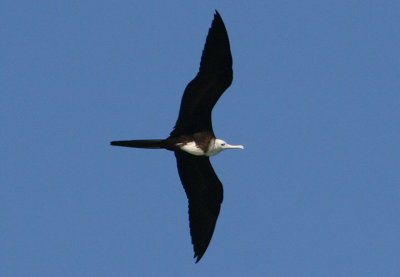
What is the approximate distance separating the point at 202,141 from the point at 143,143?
101 centimetres

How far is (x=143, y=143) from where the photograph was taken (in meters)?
13.6

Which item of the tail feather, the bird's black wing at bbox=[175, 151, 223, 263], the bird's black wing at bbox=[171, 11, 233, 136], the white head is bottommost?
the bird's black wing at bbox=[175, 151, 223, 263]

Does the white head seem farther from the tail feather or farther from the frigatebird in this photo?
the tail feather

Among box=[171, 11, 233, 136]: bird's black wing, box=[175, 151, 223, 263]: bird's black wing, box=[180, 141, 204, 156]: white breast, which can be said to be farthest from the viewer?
box=[175, 151, 223, 263]: bird's black wing

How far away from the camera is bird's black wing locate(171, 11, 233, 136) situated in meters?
13.5

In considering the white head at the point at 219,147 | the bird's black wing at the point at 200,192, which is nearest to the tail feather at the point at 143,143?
the bird's black wing at the point at 200,192

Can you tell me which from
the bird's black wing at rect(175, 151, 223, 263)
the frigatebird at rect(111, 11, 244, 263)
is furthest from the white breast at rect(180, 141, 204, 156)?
the bird's black wing at rect(175, 151, 223, 263)

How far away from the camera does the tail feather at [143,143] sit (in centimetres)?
1348

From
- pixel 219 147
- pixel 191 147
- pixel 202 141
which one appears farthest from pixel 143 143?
pixel 219 147

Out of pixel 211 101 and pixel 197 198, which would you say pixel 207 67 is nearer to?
pixel 211 101

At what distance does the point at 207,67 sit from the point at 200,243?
295cm

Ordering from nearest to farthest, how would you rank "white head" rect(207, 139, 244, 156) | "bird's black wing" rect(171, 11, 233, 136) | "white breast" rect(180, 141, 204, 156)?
1. "bird's black wing" rect(171, 11, 233, 136)
2. "white breast" rect(180, 141, 204, 156)
3. "white head" rect(207, 139, 244, 156)

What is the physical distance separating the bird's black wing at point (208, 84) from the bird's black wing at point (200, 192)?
2.31 feet

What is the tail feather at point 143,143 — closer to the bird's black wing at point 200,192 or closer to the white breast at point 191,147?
the white breast at point 191,147
